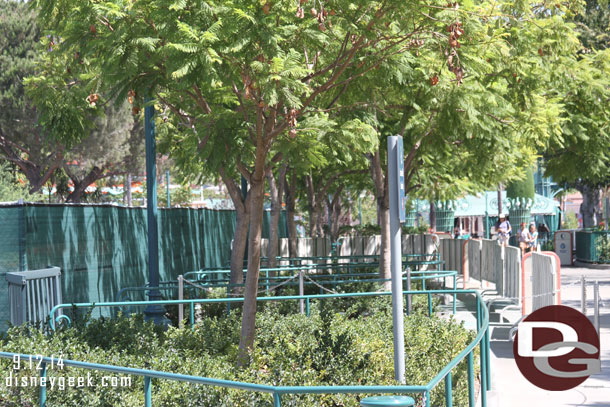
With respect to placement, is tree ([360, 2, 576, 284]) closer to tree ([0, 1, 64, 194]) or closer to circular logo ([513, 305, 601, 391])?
circular logo ([513, 305, 601, 391])

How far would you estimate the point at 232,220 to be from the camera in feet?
93.9

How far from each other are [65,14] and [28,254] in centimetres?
351

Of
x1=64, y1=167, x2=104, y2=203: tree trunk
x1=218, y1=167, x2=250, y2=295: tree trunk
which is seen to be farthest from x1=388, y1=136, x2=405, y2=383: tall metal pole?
x1=64, y1=167, x2=104, y2=203: tree trunk

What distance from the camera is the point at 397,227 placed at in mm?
6969

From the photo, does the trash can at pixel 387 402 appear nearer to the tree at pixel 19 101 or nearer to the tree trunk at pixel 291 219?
the tree trunk at pixel 291 219

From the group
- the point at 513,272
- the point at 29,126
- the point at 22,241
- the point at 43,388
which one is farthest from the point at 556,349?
the point at 29,126

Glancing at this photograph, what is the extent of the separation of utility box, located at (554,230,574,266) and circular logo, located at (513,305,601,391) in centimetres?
2091

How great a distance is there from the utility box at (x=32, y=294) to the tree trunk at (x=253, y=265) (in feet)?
9.02

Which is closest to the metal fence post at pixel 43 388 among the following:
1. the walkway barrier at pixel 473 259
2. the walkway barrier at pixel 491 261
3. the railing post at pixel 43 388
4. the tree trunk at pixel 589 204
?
the railing post at pixel 43 388

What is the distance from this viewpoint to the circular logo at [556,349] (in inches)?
432

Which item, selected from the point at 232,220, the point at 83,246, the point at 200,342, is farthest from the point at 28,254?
the point at 232,220

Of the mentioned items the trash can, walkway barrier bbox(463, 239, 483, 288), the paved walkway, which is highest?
the trash can

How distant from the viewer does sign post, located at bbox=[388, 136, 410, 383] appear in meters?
6.84

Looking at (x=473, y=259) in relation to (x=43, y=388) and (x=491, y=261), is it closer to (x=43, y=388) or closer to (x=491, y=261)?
(x=491, y=261)
